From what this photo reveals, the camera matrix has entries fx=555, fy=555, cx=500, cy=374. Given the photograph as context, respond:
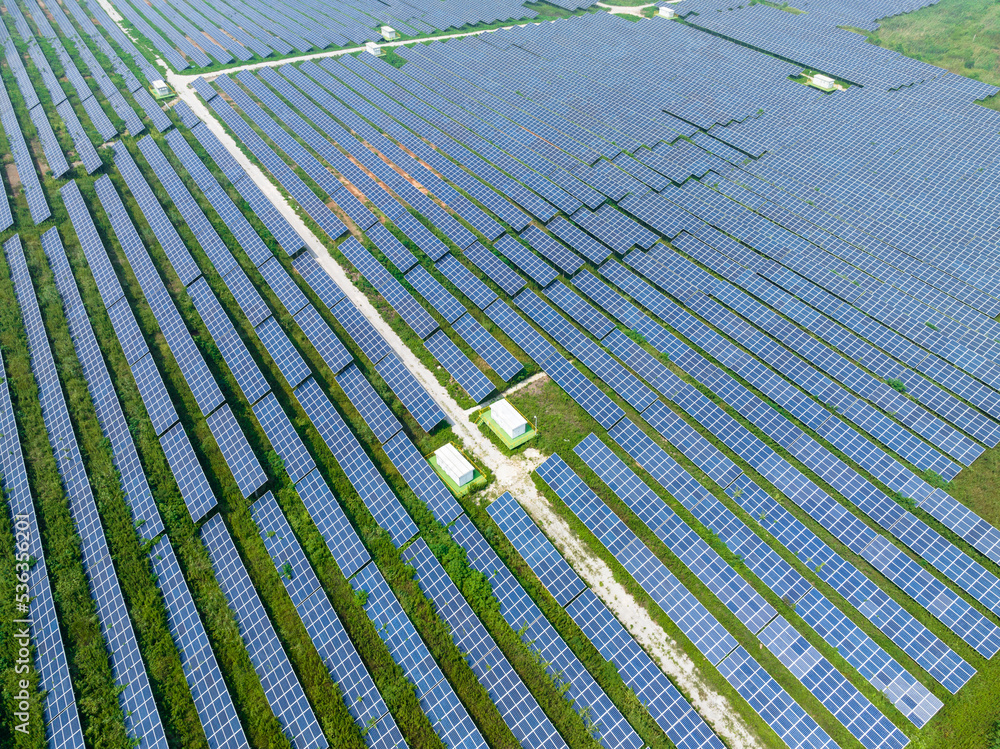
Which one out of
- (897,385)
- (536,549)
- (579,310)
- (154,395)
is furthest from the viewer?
(579,310)

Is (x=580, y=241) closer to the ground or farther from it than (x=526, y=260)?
closer to the ground

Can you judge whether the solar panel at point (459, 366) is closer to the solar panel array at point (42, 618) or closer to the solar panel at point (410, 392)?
the solar panel at point (410, 392)

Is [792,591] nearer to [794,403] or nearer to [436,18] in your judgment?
[794,403]

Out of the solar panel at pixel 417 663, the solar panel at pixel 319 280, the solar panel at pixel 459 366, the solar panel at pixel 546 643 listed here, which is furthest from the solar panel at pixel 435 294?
the solar panel at pixel 417 663

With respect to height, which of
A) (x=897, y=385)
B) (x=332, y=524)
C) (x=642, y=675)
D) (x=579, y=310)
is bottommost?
(x=642, y=675)

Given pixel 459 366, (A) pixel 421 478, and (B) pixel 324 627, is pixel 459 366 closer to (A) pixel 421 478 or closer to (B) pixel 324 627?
(A) pixel 421 478

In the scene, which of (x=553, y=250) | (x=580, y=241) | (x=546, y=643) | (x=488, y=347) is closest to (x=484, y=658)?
(x=546, y=643)

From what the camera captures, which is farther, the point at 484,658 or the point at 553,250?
the point at 553,250
